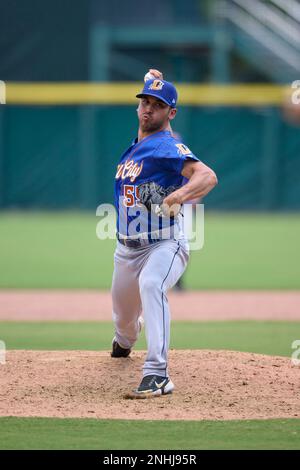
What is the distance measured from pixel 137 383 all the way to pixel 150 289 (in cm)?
72

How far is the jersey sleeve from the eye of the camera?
5.58 metres

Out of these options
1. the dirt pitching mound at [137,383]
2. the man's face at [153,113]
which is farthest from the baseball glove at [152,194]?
the dirt pitching mound at [137,383]

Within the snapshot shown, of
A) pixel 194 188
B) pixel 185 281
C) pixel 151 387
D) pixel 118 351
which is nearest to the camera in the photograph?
pixel 194 188

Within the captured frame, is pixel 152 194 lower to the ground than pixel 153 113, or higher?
lower

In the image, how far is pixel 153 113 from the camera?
5758mm

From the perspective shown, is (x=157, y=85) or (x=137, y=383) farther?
(x=137, y=383)

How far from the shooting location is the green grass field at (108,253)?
497 inches

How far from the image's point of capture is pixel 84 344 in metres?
8.01

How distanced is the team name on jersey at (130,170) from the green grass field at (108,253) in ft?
20.2

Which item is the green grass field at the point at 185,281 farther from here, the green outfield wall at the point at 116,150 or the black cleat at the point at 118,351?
the black cleat at the point at 118,351

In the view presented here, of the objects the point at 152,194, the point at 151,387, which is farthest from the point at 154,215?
the point at 151,387

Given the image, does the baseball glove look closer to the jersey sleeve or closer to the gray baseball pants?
the jersey sleeve

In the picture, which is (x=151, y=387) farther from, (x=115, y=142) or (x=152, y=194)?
(x=115, y=142)
